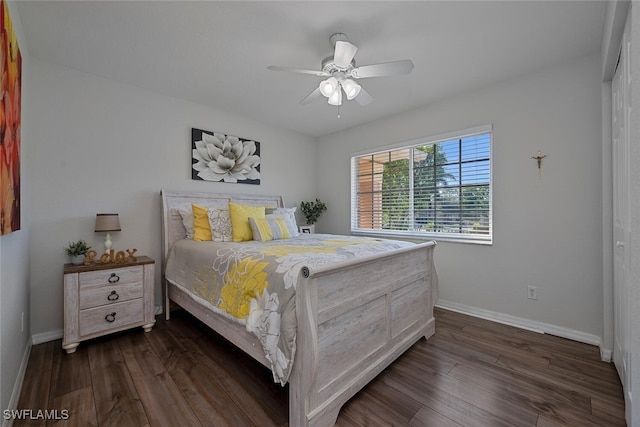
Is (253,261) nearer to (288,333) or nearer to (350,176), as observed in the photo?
(288,333)

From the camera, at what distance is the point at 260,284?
1.64m

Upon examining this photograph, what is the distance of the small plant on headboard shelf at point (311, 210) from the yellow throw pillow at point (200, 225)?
5.96ft

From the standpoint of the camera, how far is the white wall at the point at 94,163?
2416 mm

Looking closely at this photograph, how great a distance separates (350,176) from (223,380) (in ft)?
10.7

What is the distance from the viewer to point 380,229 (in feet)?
13.3

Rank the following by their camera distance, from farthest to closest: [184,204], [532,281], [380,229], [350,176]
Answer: [350,176] < [380,229] < [184,204] < [532,281]

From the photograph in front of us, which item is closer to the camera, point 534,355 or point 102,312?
point 534,355

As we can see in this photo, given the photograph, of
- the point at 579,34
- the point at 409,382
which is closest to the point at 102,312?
the point at 409,382

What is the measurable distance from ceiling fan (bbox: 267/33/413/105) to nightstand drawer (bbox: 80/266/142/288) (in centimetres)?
220

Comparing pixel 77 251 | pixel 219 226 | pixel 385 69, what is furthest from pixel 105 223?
pixel 385 69

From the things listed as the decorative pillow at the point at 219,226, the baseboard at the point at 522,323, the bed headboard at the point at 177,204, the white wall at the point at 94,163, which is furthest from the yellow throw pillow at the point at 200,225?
the baseboard at the point at 522,323

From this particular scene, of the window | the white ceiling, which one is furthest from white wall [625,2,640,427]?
the window

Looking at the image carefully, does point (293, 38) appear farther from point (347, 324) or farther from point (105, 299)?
point (105, 299)

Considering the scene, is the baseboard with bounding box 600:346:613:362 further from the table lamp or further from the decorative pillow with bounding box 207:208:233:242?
the table lamp
